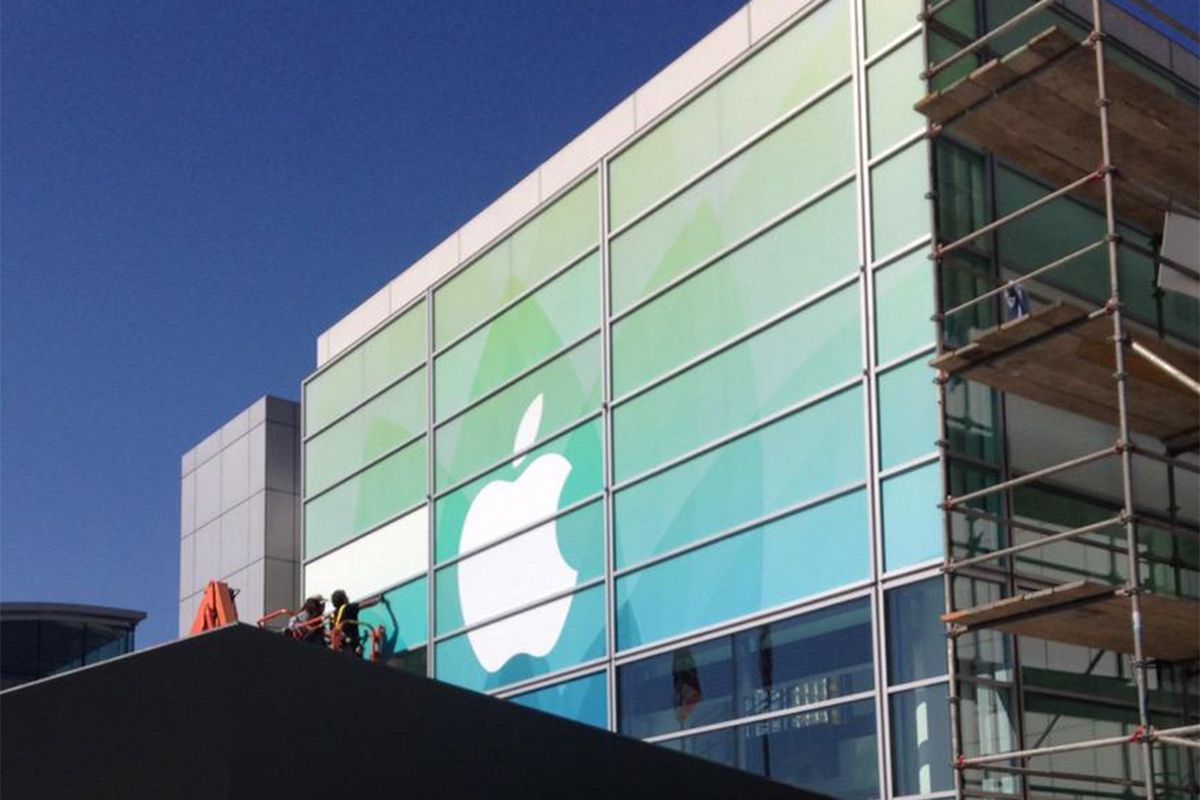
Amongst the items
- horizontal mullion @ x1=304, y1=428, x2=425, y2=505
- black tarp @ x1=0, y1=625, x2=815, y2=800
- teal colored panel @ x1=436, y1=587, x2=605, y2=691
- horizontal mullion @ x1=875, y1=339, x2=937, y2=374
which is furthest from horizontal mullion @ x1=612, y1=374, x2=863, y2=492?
black tarp @ x1=0, y1=625, x2=815, y2=800

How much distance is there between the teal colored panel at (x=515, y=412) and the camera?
21.5 metres

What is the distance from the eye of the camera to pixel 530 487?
2208 cm

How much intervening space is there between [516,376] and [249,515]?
352 inches

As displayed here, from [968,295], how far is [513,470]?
25.7 feet

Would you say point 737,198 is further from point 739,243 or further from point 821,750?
point 821,750

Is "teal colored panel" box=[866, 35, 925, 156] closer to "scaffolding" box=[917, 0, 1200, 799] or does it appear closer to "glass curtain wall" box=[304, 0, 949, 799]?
"glass curtain wall" box=[304, 0, 949, 799]

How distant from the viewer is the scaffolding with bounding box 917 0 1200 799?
1447 centimetres

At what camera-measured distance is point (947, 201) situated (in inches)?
654

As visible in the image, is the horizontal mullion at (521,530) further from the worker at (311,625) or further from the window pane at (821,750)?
the window pane at (821,750)

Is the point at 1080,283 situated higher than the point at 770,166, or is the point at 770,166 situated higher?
the point at 770,166

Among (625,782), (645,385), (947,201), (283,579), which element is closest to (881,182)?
(947,201)

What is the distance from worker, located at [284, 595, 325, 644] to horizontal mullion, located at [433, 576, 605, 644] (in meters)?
2.49

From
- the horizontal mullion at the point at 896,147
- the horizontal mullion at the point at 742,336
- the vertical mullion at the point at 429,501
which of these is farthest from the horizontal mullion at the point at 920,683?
the vertical mullion at the point at 429,501

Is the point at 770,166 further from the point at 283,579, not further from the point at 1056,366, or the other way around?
the point at 283,579
